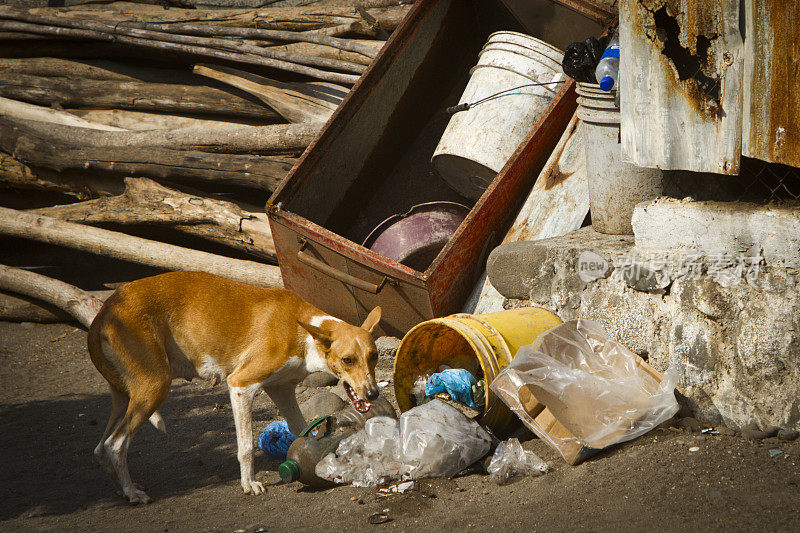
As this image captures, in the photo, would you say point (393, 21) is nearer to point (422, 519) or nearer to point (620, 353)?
point (620, 353)

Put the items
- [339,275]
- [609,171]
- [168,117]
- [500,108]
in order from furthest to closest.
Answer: [168,117] < [500,108] < [339,275] < [609,171]

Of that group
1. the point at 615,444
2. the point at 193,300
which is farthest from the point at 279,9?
the point at 615,444

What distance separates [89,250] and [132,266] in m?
0.85

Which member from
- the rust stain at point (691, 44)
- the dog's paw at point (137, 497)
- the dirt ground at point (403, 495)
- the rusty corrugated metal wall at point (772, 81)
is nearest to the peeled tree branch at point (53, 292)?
the dirt ground at point (403, 495)

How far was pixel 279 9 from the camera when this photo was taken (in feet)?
27.7

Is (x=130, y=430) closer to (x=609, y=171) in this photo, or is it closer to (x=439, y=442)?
(x=439, y=442)

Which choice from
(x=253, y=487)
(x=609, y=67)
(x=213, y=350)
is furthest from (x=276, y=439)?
(x=609, y=67)

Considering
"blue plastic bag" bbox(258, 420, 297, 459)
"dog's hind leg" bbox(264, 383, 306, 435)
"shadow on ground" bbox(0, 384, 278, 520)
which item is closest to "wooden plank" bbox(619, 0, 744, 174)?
"dog's hind leg" bbox(264, 383, 306, 435)

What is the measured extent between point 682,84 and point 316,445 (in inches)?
107

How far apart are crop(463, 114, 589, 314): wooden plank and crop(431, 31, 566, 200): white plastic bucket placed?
0.54 m

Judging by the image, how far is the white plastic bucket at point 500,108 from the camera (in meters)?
6.04

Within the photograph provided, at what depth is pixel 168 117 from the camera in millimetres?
8156

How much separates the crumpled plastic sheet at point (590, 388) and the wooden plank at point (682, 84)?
108 centimetres

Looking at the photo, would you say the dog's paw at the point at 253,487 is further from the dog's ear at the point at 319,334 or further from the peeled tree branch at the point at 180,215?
the peeled tree branch at the point at 180,215
